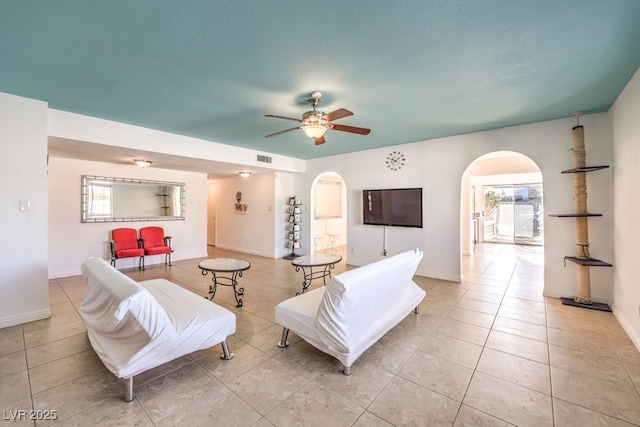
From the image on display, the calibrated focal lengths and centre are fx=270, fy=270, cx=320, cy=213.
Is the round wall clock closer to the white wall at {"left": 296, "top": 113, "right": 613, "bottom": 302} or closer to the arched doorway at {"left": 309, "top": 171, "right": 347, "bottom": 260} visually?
the white wall at {"left": 296, "top": 113, "right": 613, "bottom": 302}

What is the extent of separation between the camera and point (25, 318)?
3.02 metres

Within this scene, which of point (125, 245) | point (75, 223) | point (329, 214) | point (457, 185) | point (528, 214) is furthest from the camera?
point (528, 214)

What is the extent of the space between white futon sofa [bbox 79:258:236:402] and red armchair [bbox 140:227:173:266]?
11.0 feet

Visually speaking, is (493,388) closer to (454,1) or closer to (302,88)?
(454,1)

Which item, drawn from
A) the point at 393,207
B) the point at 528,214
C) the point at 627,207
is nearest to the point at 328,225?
the point at 393,207

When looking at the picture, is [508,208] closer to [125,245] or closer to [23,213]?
[125,245]

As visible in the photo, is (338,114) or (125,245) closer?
(338,114)

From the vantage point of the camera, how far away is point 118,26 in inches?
72.5

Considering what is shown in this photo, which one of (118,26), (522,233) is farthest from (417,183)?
(522,233)

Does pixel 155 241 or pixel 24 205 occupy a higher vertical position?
pixel 24 205

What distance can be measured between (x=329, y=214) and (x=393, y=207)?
368 cm

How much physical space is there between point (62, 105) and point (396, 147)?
503cm

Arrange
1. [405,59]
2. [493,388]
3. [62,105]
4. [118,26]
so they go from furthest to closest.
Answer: [62,105] < [405,59] < [493,388] < [118,26]

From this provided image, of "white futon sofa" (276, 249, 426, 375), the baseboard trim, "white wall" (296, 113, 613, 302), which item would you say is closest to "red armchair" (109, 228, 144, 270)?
the baseboard trim
